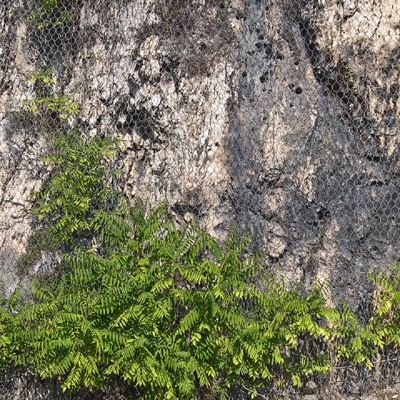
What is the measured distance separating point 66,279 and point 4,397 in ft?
3.95

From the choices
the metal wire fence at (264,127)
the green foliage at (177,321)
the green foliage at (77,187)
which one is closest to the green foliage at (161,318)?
the green foliage at (177,321)

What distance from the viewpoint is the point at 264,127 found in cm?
532

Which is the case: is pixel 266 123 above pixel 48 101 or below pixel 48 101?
above

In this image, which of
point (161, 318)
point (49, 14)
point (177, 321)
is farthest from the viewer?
point (49, 14)

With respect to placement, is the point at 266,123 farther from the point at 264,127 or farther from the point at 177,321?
the point at 177,321

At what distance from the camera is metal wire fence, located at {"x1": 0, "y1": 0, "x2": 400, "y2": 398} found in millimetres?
5191

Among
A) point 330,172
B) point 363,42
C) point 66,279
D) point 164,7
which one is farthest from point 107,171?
point 363,42

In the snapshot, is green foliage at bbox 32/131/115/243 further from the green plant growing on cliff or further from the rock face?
the green plant growing on cliff

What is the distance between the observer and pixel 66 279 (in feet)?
16.3

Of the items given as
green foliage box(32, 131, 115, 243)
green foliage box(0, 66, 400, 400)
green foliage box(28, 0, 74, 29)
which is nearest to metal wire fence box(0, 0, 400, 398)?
green foliage box(32, 131, 115, 243)

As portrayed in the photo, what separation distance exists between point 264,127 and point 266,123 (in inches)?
1.4

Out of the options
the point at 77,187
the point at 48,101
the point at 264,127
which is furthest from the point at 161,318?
the point at 48,101

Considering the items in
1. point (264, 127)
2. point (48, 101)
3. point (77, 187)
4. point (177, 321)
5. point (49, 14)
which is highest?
point (49, 14)

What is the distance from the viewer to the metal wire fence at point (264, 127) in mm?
5191
